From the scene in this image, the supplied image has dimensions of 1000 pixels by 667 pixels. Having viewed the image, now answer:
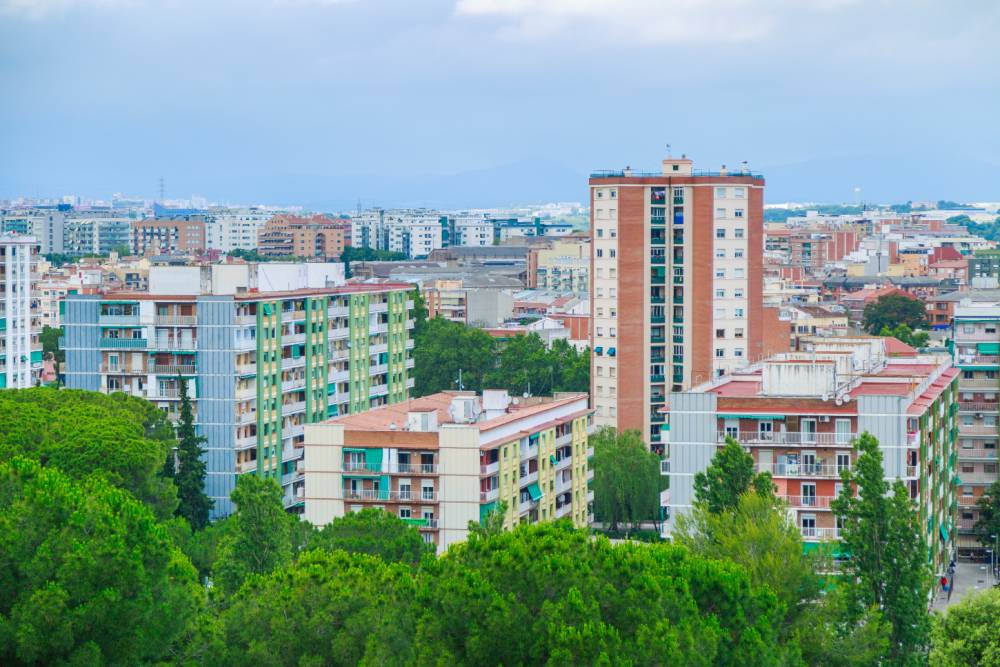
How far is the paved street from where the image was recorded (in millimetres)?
45031

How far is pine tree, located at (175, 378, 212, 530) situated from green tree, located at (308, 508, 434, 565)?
13.0 m

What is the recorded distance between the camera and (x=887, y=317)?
106m

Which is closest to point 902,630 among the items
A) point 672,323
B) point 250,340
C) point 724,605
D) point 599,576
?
point 724,605

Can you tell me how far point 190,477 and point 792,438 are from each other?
20.4 meters

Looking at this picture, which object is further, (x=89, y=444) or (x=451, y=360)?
(x=451, y=360)

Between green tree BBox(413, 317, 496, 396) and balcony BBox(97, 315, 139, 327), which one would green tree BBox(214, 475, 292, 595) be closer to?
balcony BBox(97, 315, 139, 327)

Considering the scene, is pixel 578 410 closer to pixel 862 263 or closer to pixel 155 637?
pixel 155 637

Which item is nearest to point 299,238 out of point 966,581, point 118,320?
point 118,320

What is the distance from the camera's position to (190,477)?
52.1 metres

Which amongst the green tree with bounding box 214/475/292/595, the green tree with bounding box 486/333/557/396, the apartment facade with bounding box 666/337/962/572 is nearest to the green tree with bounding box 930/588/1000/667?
the apartment facade with bounding box 666/337/962/572

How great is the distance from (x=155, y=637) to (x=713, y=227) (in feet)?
131

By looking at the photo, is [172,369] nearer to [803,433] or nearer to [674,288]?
[674,288]

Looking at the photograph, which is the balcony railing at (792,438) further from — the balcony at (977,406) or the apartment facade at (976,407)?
the balcony at (977,406)

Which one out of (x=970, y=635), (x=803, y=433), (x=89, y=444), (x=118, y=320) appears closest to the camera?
(x=970, y=635)
